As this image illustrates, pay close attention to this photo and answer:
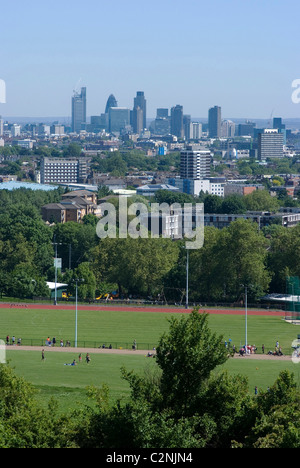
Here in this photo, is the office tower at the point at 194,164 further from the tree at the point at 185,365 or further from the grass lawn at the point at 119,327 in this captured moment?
the tree at the point at 185,365

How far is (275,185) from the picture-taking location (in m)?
134

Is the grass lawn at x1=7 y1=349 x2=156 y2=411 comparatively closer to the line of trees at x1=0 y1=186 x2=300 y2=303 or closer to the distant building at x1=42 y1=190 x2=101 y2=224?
the line of trees at x1=0 y1=186 x2=300 y2=303

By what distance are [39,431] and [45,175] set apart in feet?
409

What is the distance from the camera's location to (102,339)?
3700 cm

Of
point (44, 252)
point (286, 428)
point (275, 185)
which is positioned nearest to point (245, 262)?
point (44, 252)

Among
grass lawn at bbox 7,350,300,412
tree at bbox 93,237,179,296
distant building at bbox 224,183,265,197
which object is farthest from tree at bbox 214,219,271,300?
distant building at bbox 224,183,265,197

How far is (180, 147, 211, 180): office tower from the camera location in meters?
131

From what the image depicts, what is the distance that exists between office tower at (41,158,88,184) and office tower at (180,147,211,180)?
1713cm

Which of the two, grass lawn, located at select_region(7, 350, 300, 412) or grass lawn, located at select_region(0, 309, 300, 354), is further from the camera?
grass lawn, located at select_region(0, 309, 300, 354)

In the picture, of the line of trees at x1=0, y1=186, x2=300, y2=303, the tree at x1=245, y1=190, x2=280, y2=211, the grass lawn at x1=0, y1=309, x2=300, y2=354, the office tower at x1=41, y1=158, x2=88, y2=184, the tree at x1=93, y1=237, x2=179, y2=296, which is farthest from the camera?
the office tower at x1=41, y1=158, x2=88, y2=184

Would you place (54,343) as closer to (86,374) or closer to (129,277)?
(86,374)

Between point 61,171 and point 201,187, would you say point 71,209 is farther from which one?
point 61,171

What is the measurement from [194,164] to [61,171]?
22.7 m
